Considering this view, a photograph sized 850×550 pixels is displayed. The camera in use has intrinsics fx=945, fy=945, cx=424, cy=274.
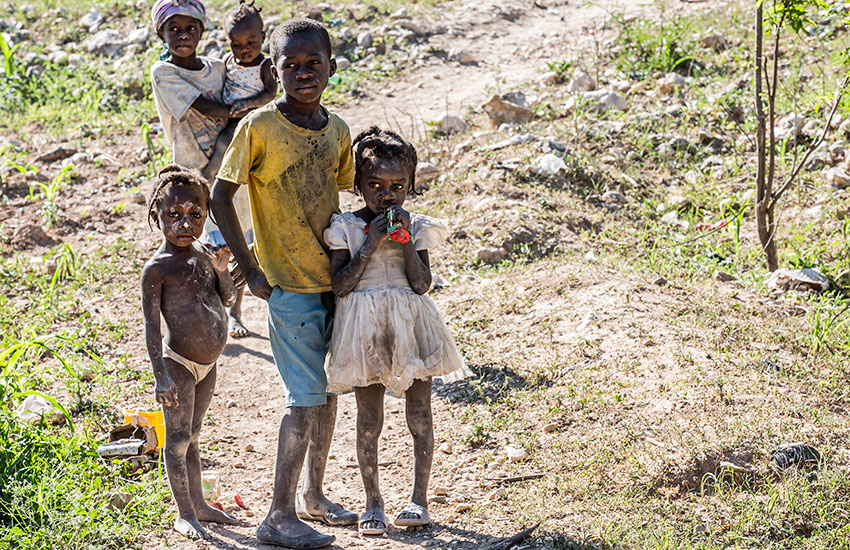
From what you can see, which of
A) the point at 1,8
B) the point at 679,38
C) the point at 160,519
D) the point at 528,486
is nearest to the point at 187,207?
the point at 160,519

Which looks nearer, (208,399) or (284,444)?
(284,444)

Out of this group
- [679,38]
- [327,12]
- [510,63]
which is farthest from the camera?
[327,12]

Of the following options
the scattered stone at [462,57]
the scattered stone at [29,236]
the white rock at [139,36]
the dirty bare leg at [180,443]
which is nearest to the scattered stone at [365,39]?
the scattered stone at [462,57]

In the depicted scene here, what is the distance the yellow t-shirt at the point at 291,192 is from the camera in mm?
3299

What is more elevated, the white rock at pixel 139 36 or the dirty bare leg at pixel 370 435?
the white rock at pixel 139 36

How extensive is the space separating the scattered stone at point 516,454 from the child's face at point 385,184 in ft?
4.07

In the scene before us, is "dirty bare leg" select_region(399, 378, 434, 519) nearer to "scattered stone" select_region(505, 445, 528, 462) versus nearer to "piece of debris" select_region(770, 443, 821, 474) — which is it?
"scattered stone" select_region(505, 445, 528, 462)

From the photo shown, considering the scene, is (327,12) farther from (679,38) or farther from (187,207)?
(187,207)

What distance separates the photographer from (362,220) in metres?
3.40

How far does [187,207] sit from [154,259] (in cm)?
22

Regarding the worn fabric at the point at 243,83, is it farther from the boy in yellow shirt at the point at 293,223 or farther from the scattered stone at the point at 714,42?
the scattered stone at the point at 714,42

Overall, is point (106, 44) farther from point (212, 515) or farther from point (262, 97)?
point (212, 515)

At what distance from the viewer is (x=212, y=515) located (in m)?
3.53

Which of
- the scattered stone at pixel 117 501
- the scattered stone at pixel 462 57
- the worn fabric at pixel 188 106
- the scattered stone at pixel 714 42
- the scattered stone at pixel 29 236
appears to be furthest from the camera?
the scattered stone at pixel 462 57
